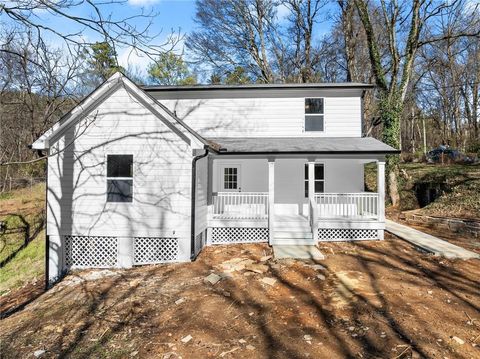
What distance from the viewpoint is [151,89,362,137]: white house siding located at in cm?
1295

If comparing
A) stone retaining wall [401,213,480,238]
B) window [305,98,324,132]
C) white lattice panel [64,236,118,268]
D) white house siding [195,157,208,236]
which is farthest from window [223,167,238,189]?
stone retaining wall [401,213,480,238]

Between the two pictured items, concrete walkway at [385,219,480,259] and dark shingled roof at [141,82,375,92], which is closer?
concrete walkway at [385,219,480,259]

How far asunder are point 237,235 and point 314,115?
19.8ft

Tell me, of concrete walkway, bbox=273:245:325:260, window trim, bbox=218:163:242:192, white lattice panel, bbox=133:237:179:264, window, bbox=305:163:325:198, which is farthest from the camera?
window, bbox=305:163:325:198

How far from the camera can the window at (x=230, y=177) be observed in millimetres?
12945

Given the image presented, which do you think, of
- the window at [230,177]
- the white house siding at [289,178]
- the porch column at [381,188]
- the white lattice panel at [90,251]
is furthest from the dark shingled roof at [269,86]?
the white lattice panel at [90,251]

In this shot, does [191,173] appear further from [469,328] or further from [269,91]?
[469,328]

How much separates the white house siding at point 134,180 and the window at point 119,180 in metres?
0.17

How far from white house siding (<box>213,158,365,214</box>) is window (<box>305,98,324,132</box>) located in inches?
58.4

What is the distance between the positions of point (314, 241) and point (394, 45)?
13018mm

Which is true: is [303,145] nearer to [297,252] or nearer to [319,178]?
[319,178]

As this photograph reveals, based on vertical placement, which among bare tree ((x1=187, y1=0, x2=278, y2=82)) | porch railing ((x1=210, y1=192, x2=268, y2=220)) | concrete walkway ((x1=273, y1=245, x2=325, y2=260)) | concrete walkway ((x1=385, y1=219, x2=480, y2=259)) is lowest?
concrete walkway ((x1=273, y1=245, x2=325, y2=260))

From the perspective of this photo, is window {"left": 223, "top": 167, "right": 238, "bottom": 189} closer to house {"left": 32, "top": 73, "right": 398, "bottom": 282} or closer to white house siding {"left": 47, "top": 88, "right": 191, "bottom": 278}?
house {"left": 32, "top": 73, "right": 398, "bottom": 282}

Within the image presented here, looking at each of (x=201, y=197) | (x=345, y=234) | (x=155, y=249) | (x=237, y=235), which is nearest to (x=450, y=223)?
(x=345, y=234)
